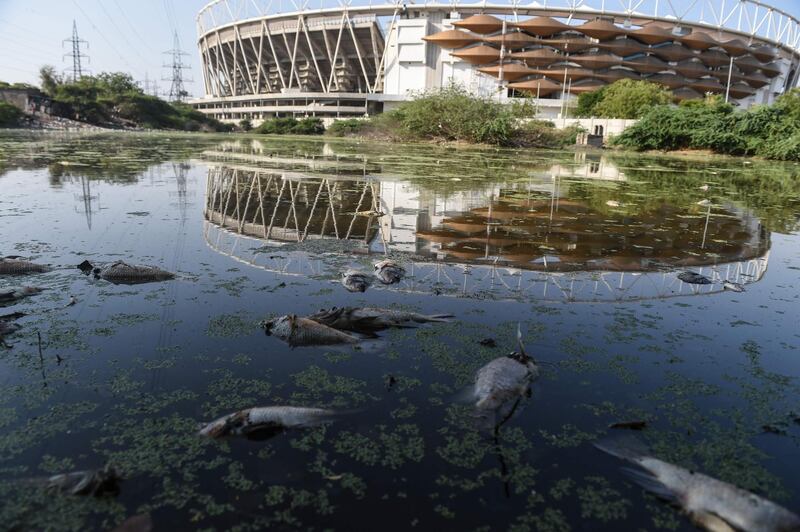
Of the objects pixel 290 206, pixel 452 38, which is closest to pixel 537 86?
pixel 452 38

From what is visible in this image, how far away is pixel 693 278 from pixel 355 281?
3.36m

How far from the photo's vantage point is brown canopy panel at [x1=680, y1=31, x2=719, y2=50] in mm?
59906

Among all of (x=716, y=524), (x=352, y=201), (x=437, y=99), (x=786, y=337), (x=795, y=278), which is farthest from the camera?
(x=437, y=99)

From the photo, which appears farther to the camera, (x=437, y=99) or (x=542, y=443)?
(x=437, y=99)

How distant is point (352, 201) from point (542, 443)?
7.42 metres

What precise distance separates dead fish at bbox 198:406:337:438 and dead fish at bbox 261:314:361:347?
0.84 meters

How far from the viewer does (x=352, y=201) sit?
30.8 feet

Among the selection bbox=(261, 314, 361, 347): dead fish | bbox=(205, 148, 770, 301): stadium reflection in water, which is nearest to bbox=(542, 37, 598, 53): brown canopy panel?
bbox=(205, 148, 770, 301): stadium reflection in water

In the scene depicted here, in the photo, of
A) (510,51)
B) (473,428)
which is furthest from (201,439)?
(510,51)

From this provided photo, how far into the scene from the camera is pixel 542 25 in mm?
58656

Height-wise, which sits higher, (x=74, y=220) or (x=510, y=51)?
(x=510, y=51)

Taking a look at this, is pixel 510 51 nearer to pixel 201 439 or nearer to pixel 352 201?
pixel 352 201

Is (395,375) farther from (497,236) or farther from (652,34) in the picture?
(652,34)

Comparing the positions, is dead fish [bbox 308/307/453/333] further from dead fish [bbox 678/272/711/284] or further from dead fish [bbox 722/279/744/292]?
dead fish [bbox 722/279/744/292]
